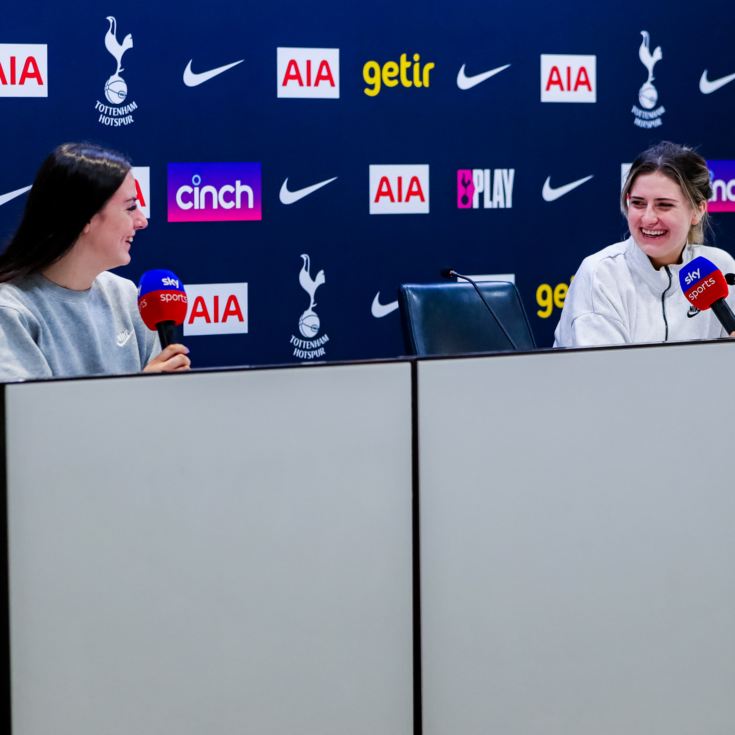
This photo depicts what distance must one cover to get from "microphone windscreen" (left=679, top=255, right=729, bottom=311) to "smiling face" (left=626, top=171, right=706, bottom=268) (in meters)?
0.45

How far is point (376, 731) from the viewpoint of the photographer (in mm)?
1710

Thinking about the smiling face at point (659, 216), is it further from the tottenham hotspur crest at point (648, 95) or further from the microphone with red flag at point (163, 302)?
the tottenham hotspur crest at point (648, 95)

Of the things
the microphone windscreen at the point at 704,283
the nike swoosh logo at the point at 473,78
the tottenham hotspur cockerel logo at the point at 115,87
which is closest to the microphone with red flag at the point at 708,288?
the microphone windscreen at the point at 704,283

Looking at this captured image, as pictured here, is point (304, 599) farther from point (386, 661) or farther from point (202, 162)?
point (202, 162)

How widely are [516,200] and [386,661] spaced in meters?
2.63

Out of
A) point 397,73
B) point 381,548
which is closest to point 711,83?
point 397,73

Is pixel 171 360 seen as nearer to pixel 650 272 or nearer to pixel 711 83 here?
pixel 650 272

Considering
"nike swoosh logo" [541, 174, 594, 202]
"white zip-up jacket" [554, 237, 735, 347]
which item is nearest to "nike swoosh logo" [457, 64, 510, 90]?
"nike swoosh logo" [541, 174, 594, 202]

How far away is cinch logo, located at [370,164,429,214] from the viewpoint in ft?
12.7

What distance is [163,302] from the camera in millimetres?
2090

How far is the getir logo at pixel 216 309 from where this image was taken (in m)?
3.73

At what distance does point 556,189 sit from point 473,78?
52 centimetres

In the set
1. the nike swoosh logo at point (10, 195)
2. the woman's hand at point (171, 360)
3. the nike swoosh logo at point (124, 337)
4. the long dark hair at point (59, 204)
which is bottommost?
the woman's hand at point (171, 360)

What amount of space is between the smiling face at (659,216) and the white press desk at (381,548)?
0.95 metres
